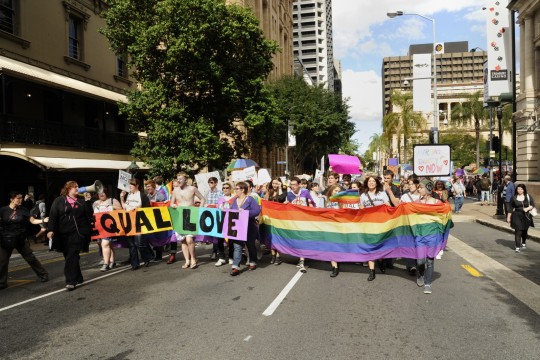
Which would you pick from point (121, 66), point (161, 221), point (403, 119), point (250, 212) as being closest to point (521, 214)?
point (250, 212)

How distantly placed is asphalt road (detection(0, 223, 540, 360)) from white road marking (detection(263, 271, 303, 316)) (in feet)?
0.26

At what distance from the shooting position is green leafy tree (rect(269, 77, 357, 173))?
38.9m

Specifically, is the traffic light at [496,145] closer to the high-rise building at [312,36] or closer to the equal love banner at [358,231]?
the equal love banner at [358,231]

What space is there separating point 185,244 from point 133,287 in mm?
1981

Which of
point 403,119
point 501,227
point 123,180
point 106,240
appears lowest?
point 501,227

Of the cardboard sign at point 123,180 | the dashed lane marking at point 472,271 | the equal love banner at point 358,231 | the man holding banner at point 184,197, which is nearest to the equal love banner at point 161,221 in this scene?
the man holding banner at point 184,197

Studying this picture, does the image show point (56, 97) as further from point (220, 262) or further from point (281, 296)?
point (281, 296)

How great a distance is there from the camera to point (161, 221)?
9.91m

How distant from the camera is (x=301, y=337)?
5152 millimetres

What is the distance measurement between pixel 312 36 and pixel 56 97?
407 feet

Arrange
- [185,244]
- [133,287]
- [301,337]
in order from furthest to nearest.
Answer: [185,244], [133,287], [301,337]

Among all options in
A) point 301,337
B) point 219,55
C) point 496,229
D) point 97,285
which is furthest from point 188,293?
point 219,55

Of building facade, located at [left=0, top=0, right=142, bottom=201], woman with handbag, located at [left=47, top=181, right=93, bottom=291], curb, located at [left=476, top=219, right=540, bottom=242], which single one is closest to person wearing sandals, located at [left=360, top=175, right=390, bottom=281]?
woman with handbag, located at [left=47, top=181, right=93, bottom=291]

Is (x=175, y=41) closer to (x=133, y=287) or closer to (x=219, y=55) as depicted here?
(x=219, y=55)
